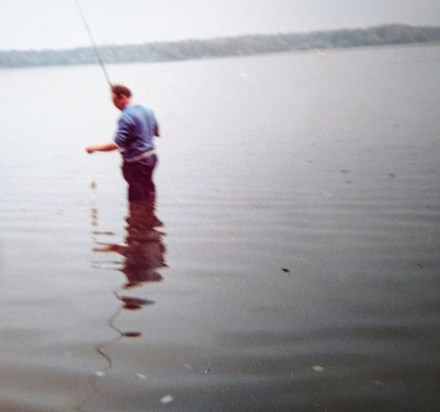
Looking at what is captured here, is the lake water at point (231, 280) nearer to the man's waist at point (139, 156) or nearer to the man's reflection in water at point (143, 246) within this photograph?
the man's reflection in water at point (143, 246)

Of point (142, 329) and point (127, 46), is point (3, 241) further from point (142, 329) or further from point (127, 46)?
point (127, 46)

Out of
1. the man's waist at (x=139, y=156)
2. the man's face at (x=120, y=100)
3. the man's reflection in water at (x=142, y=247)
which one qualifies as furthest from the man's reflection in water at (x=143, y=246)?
the man's face at (x=120, y=100)

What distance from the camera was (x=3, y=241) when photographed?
16.9 ft

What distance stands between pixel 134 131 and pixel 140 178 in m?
0.59

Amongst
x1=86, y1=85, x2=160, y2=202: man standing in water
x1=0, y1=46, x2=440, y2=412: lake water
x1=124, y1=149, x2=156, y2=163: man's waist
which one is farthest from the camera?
x1=124, y1=149, x2=156, y2=163: man's waist

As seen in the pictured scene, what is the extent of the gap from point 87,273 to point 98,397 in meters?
1.69

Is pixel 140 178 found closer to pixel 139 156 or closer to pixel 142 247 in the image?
pixel 139 156

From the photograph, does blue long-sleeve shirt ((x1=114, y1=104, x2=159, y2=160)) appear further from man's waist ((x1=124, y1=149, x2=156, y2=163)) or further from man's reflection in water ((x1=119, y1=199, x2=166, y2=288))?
man's reflection in water ((x1=119, y1=199, x2=166, y2=288))

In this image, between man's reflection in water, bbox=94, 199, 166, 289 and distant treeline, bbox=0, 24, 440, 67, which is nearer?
man's reflection in water, bbox=94, 199, 166, 289

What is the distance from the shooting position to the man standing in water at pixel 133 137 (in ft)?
17.3

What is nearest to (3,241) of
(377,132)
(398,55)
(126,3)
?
(126,3)

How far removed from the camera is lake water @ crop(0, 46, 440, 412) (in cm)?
258

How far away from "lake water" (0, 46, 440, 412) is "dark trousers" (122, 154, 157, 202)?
235 mm

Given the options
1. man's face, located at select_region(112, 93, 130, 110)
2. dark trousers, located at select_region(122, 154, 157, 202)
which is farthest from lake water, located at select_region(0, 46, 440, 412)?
man's face, located at select_region(112, 93, 130, 110)
